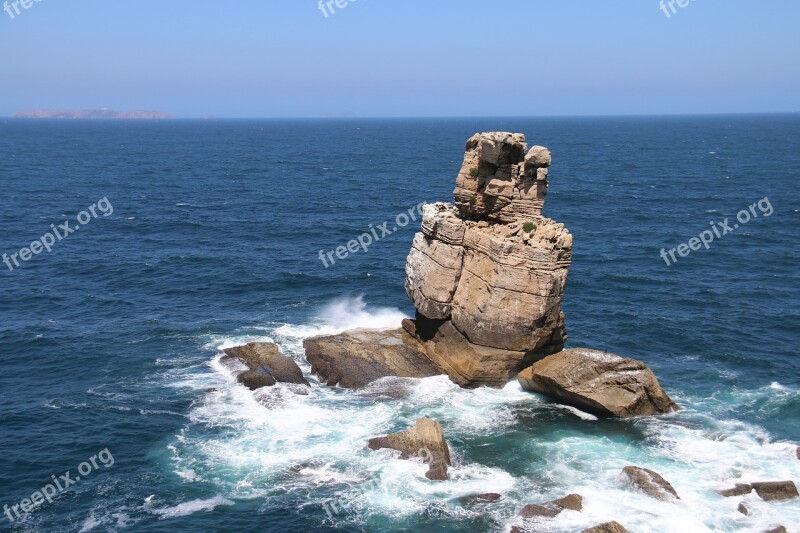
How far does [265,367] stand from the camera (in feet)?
167

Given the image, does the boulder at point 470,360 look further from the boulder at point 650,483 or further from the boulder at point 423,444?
the boulder at point 650,483

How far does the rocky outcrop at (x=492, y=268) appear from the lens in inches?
1892

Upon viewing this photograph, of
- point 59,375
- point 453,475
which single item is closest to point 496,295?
point 453,475

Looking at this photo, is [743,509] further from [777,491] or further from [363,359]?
[363,359]

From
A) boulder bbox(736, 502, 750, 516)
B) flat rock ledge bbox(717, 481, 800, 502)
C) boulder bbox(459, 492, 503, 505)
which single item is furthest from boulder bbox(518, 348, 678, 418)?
boulder bbox(459, 492, 503, 505)

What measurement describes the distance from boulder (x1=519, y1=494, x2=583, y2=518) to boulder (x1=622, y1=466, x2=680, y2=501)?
3400mm

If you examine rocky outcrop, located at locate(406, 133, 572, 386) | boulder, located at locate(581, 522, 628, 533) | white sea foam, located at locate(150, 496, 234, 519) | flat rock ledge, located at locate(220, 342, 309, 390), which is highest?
rocky outcrop, located at locate(406, 133, 572, 386)

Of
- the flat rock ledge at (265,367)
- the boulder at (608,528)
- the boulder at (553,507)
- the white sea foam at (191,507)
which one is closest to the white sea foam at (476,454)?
the white sea foam at (191,507)

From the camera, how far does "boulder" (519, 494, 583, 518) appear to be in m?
34.5

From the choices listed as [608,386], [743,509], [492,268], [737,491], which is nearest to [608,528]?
[743,509]

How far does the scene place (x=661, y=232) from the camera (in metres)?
93.7

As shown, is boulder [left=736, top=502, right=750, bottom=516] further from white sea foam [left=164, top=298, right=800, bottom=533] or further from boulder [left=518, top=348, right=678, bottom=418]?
boulder [left=518, top=348, right=678, bottom=418]

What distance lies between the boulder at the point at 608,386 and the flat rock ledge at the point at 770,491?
30.0 ft

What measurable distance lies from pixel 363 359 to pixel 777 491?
88.7ft
